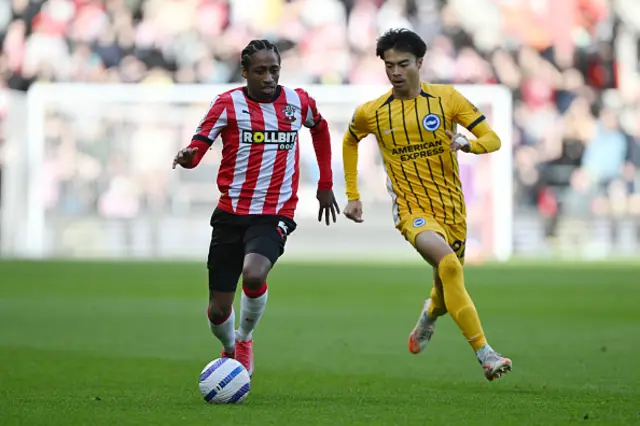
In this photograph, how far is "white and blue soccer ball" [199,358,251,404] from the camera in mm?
6457

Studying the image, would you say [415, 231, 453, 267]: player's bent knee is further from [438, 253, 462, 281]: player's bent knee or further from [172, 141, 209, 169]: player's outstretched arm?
[172, 141, 209, 169]: player's outstretched arm

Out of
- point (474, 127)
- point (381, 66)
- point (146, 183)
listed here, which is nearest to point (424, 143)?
point (474, 127)

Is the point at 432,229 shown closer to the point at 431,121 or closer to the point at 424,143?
the point at 424,143

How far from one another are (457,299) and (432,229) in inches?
22.8

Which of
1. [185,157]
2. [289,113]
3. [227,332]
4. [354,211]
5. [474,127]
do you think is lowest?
[227,332]

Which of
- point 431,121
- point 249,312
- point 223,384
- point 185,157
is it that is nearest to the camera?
point 223,384

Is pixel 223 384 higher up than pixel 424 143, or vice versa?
pixel 424 143

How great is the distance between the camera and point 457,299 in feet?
24.4

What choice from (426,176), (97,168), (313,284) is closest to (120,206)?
(97,168)

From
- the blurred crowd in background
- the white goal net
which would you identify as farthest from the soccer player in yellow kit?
the blurred crowd in background

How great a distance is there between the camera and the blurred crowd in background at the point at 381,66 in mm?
27906

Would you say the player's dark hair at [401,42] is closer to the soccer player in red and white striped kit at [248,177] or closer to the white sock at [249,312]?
the soccer player in red and white striped kit at [248,177]

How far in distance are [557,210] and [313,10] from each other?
7.28 metres

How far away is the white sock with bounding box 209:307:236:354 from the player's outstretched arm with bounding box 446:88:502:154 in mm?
1791
